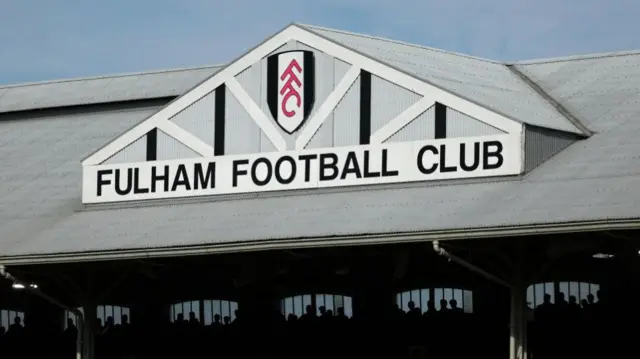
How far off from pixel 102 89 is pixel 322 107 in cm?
1183

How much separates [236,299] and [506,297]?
6.92 meters

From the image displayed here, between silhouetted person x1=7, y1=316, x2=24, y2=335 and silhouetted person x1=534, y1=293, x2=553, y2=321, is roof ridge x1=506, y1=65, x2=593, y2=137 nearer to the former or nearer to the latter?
silhouetted person x1=534, y1=293, x2=553, y2=321

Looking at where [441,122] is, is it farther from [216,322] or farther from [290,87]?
[216,322]

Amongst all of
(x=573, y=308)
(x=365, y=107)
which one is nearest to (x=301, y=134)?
(x=365, y=107)

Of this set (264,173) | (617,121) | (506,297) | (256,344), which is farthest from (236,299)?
(617,121)

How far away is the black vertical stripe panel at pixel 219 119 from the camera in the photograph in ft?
123

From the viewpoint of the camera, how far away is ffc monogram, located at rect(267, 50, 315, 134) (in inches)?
1446

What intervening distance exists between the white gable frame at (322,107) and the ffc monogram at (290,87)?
28cm

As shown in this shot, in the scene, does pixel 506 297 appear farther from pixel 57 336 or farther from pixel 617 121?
pixel 57 336

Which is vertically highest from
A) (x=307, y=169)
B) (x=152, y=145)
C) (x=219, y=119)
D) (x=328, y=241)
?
(x=219, y=119)

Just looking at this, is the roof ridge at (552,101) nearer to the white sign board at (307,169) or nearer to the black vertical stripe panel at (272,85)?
the white sign board at (307,169)

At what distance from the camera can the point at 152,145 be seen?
38.2 metres

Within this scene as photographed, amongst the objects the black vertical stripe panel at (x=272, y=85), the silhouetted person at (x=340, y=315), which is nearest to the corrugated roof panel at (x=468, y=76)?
the black vertical stripe panel at (x=272, y=85)

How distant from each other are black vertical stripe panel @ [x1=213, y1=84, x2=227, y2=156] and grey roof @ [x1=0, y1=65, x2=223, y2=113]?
7.14 meters
